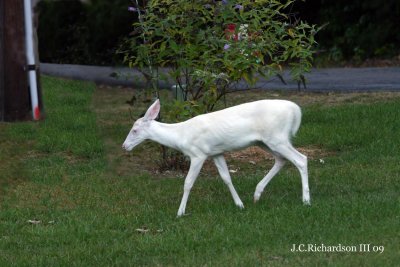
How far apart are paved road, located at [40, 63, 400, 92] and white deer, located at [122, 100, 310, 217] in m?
7.00

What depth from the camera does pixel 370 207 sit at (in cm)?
809

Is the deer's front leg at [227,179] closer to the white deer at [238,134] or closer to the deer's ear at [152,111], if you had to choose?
the white deer at [238,134]

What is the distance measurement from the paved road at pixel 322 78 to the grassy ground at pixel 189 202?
2.17 meters

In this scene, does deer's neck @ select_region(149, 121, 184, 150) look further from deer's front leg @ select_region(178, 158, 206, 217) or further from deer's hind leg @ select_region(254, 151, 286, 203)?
deer's hind leg @ select_region(254, 151, 286, 203)

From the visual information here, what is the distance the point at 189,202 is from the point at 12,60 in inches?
197

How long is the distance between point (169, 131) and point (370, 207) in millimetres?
1859

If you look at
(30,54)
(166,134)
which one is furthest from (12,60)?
(166,134)

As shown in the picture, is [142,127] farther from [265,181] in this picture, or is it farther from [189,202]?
[265,181]

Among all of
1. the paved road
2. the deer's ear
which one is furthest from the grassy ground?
the paved road

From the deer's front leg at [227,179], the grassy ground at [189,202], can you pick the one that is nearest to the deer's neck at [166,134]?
the deer's front leg at [227,179]

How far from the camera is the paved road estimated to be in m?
16.2

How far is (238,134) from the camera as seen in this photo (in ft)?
27.8

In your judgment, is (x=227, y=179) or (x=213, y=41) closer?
(x=227, y=179)

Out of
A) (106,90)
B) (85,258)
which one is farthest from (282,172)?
(106,90)
